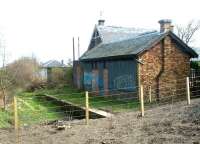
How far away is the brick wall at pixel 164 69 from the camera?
26.8m

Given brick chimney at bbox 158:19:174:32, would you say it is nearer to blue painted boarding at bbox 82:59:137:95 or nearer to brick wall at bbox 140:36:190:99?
brick wall at bbox 140:36:190:99

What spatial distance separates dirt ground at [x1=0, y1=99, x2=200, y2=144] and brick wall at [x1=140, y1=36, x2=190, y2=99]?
29.9 ft

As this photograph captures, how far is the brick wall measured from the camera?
88.0 feet

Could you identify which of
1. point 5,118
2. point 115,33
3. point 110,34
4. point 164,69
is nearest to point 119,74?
point 164,69

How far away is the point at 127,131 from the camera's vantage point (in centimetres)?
1447

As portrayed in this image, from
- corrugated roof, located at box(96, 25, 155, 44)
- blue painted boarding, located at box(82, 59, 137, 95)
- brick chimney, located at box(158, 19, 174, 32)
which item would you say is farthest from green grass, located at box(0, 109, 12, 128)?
corrugated roof, located at box(96, 25, 155, 44)

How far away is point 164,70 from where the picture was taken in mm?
27562

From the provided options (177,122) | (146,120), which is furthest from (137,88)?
(177,122)

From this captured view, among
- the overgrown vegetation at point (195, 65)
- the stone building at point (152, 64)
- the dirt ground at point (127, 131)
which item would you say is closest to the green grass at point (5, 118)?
the dirt ground at point (127, 131)

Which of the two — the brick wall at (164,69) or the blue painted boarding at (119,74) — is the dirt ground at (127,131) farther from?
the blue painted boarding at (119,74)

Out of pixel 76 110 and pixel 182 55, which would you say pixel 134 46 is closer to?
pixel 182 55

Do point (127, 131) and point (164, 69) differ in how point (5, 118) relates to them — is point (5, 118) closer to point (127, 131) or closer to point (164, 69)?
point (127, 131)

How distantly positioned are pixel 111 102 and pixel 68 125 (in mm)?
10896

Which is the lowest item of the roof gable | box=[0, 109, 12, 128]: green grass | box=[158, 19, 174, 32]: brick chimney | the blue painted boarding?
box=[0, 109, 12, 128]: green grass
